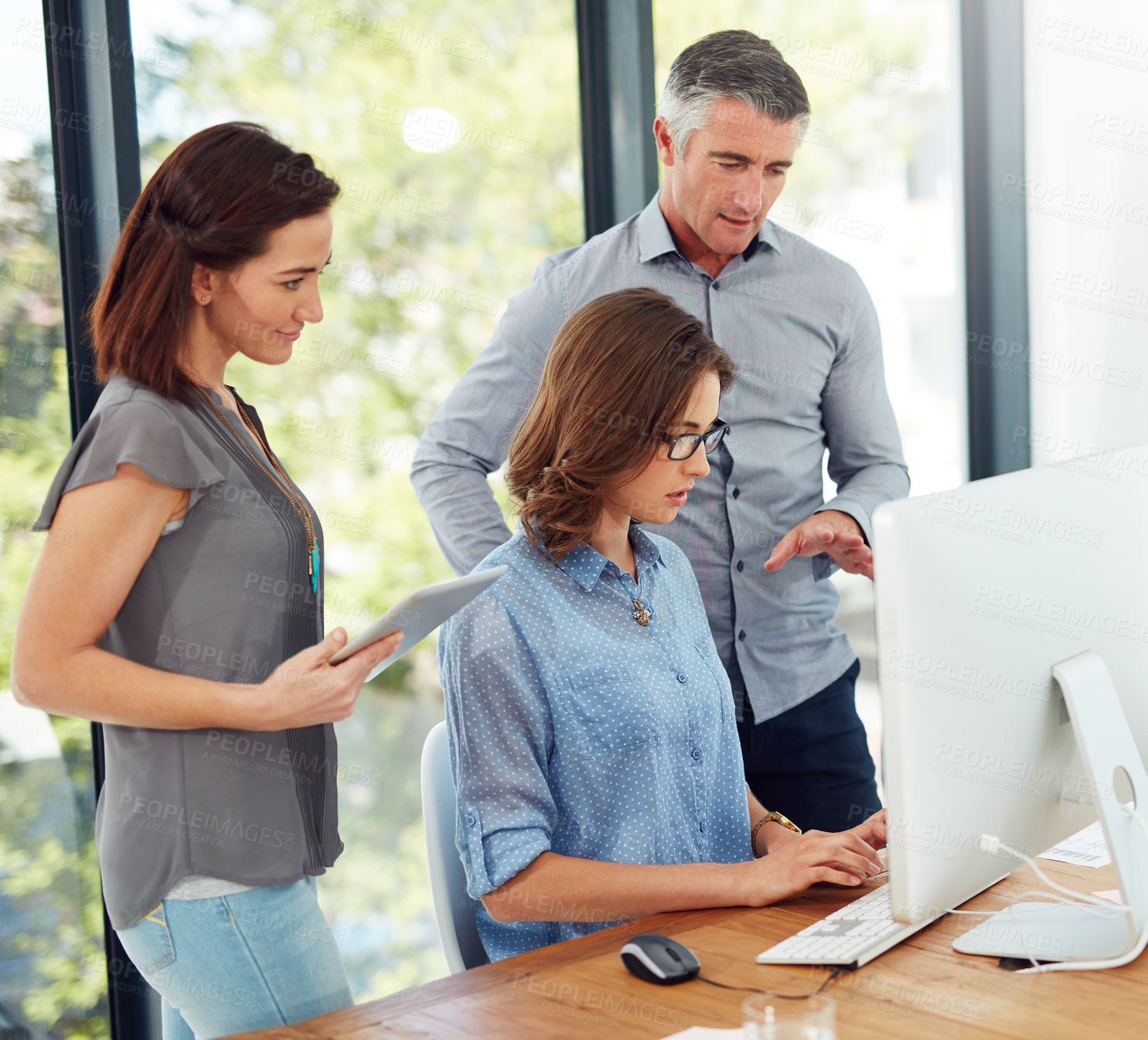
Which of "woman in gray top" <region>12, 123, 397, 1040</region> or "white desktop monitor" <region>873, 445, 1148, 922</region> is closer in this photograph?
"white desktop monitor" <region>873, 445, 1148, 922</region>

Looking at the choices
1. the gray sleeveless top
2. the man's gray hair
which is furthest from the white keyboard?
the man's gray hair

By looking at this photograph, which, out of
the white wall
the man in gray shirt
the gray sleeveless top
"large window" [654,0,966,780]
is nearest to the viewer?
the gray sleeveless top

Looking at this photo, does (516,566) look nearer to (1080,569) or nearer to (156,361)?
(156,361)

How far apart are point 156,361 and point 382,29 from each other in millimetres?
1355

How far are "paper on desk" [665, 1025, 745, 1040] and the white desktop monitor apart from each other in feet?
0.64

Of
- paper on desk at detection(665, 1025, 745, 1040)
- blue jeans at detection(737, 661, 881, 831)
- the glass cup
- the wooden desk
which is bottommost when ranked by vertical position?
blue jeans at detection(737, 661, 881, 831)

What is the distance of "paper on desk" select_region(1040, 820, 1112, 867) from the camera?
142 centimetres

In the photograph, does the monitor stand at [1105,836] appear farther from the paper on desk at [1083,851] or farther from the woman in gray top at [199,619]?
the woman in gray top at [199,619]

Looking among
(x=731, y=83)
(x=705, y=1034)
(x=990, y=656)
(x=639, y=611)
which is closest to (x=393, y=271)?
(x=731, y=83)

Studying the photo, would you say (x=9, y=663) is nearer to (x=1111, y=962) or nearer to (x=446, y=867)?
(x=446, y=867)

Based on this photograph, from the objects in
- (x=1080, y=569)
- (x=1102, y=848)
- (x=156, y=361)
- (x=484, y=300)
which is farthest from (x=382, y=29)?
(x=1102, y=848)

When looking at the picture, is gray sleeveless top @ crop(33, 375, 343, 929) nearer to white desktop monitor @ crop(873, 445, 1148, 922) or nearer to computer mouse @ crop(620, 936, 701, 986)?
computer mouse @ crop(620, 936, 701, 986)

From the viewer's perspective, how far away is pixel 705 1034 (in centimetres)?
99

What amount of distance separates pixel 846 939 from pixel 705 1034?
24cm
